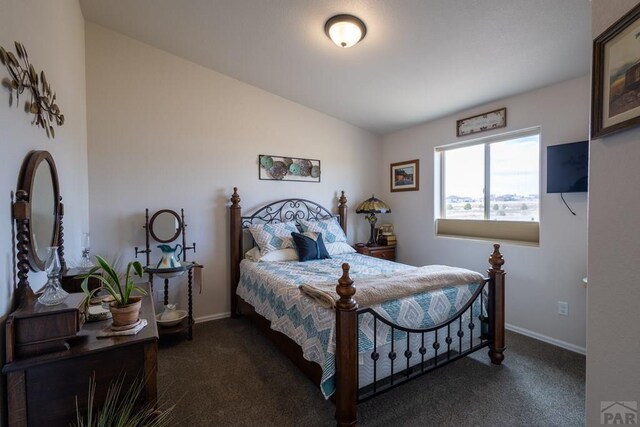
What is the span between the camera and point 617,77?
2.79 feet

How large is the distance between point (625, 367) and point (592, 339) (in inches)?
4.1

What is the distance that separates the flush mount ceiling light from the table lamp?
2.25 meters

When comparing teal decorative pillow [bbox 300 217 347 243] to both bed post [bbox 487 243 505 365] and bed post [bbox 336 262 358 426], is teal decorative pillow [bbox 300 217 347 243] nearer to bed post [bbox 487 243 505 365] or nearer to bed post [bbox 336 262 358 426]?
bed post [bbox 487 243 505 365]

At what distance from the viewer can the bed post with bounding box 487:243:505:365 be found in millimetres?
2270

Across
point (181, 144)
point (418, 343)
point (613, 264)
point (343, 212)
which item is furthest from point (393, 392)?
point (181, 144)

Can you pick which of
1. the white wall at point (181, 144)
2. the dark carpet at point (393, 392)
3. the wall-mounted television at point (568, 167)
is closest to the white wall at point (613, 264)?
the dark carpet at point (393, 392)

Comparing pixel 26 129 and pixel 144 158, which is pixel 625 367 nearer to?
pixel 26 129

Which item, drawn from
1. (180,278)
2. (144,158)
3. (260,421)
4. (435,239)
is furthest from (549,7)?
(180,278)

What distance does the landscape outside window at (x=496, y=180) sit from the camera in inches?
115

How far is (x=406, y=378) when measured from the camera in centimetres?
184

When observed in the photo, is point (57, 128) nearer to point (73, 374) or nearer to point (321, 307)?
point (73, 374)

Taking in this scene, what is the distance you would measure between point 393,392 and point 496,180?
250 cm

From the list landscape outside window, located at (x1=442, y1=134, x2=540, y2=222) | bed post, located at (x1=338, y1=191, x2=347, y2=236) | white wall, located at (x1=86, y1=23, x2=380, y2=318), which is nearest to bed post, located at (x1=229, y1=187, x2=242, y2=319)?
white wall, located at (x1=86, y1=23, x2=380, y2=318)

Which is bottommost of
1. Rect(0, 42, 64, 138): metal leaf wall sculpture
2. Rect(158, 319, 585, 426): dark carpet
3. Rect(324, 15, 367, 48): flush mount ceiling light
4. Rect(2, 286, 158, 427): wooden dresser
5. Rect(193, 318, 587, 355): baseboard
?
Rect(158, 319, 585, 426): dark carpet
